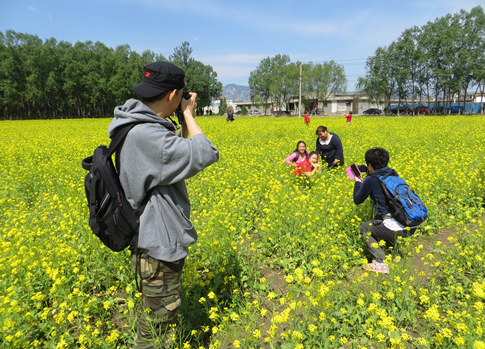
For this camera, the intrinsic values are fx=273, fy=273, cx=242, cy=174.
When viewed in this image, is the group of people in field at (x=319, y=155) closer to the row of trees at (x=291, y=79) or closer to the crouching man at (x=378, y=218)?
the crouching man at (x=378, y=218)

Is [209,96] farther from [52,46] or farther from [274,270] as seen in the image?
[274,270]

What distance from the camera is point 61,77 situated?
50.8 metres

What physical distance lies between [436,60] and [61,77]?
66507 millimetres

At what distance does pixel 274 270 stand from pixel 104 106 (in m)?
66.6

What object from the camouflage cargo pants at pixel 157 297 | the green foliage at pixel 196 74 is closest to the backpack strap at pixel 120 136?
the camouflage cargo pants at pixel 157 297

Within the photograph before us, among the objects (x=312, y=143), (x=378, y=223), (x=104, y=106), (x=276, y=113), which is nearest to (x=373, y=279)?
(x=378, y=223)

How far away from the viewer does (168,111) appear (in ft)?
5.77

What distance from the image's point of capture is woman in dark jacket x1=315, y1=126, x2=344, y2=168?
666 centimetres

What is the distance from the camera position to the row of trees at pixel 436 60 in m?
41.8

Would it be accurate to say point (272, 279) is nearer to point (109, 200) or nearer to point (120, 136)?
point (109, 200)

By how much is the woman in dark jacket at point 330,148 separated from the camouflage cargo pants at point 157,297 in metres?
5.56

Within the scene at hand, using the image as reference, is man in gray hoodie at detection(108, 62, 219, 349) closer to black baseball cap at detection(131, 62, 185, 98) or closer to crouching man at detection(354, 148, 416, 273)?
black baseball cap at detection(131, 62, 185, 98)

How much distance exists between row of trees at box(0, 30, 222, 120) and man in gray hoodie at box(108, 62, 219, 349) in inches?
1977

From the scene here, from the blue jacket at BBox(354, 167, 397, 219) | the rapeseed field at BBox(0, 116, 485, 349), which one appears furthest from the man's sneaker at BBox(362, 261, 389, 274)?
the blue jacket at BBox(354, 167, 397, 219)
